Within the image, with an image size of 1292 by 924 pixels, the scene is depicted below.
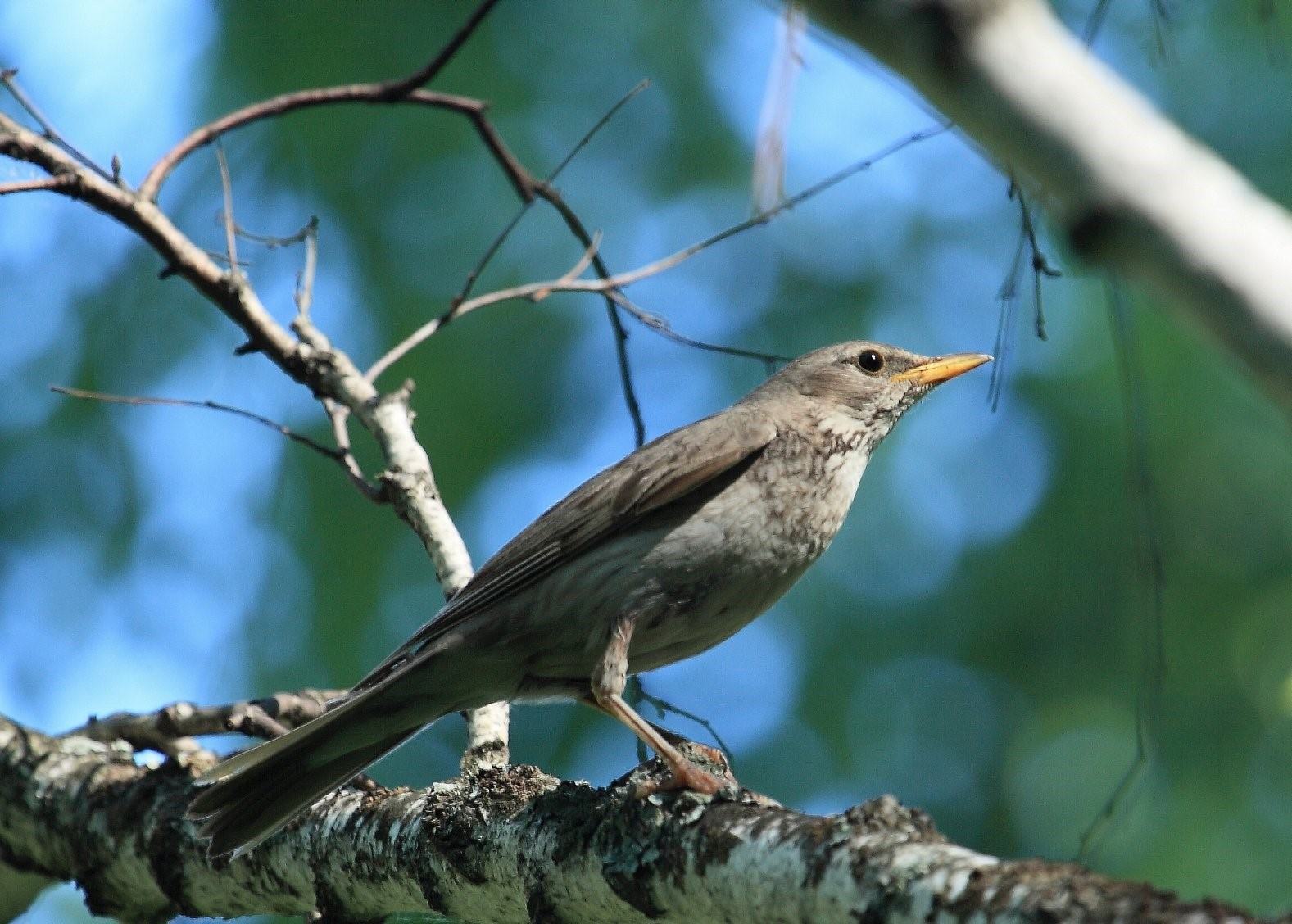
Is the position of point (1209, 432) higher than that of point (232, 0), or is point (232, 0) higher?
point (232, 0)

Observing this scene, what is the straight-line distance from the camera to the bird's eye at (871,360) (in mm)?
5523

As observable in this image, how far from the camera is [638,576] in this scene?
14.3 ft

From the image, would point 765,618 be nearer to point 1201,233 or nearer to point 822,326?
point 822,326

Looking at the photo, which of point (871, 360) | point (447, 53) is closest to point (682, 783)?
point (871, 360)

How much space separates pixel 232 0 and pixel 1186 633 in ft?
24.5

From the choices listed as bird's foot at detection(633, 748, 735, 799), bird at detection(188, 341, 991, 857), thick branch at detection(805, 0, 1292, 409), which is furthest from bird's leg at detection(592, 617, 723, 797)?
thick branch at detection(805, 0, 1292, 409)

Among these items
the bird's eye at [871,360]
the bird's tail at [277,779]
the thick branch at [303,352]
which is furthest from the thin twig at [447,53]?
the bird's tail at [277,779]

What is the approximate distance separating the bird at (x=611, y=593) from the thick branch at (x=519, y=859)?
0.92 ft

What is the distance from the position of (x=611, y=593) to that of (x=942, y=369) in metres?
1.99

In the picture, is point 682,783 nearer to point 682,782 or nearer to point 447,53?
point 682,782

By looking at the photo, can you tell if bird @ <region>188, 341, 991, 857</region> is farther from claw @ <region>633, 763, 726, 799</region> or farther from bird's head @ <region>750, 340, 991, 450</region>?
claw @ <region>633, 763, 726, 799</region>

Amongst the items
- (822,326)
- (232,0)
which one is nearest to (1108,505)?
(822,326)

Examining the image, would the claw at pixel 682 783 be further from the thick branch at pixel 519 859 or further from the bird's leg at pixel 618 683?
the bird's leg at pixel 618 683

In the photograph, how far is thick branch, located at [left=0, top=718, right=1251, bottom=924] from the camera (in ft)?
7.48
